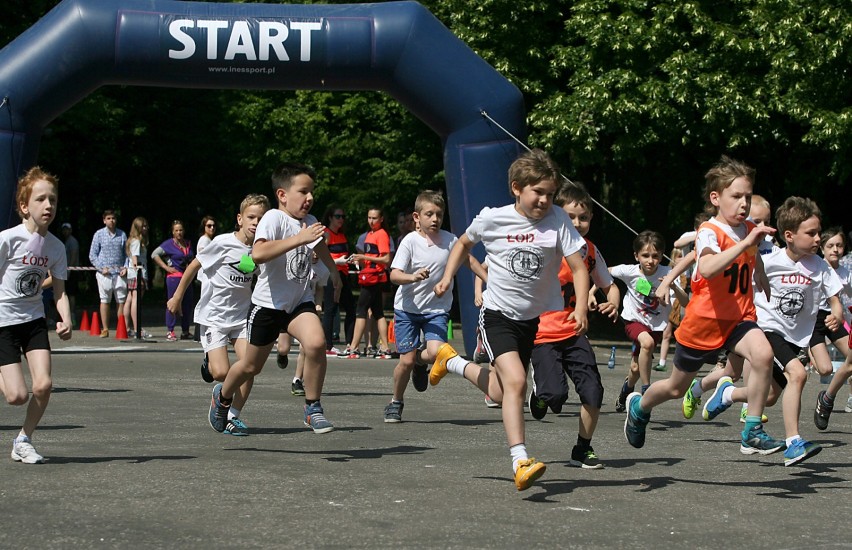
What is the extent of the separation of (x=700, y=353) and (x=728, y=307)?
1.06 ft

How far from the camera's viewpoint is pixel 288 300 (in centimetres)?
966

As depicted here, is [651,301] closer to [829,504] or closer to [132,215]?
[829,504]

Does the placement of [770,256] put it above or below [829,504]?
above

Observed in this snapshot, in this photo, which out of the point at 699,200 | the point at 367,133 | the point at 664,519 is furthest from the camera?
the point at 367,133

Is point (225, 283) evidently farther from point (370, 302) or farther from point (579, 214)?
point (370, 302)

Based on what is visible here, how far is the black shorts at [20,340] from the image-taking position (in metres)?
8.59

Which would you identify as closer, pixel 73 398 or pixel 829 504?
pixel 829 504

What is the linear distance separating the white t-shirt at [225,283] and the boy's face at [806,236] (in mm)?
4141

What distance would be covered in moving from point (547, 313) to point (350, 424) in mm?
3202

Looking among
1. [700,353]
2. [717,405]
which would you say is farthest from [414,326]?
[700,353]

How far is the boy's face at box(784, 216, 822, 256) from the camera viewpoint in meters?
9.95

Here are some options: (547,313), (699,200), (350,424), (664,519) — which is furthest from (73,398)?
(699,200)

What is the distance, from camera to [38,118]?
55.3 feet

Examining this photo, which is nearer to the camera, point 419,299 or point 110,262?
point 419,299
